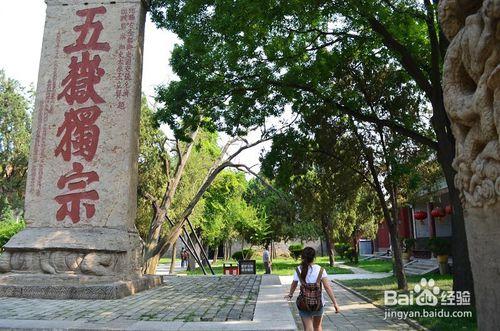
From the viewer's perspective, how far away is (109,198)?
852cm

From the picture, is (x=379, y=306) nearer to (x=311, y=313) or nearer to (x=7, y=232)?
(x=311, y=313)

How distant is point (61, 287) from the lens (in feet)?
24.0

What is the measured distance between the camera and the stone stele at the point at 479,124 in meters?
3.38

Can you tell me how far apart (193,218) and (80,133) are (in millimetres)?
13178

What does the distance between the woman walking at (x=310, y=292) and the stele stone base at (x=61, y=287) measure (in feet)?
13.9

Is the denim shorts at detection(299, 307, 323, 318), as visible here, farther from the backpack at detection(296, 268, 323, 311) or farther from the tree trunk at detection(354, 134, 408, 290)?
the tree trunk at detection(354, 134, 408, 290)

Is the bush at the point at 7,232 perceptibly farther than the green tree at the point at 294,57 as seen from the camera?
Yes

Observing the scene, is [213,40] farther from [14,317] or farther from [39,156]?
[14,317]

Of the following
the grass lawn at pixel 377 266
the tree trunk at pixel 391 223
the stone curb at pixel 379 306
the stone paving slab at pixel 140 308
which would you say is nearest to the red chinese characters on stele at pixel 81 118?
the stone paving slab at pixel 140 308

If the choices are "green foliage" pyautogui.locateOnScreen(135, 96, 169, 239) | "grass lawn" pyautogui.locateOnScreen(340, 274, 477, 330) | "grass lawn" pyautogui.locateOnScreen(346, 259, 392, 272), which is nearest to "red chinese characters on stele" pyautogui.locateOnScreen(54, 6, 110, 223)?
"grass lawn" pyautogui.locateOnScreen(340, 274, 477, 330)

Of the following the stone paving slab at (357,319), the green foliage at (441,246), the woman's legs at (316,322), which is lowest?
the stone paving slab at (357,319)

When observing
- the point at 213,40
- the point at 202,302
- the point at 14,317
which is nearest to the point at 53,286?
the point at 14,317

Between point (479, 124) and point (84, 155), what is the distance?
7384 millimetres

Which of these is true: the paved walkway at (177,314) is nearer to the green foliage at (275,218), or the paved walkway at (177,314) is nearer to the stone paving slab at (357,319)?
the stone paving slab at (357,319)
